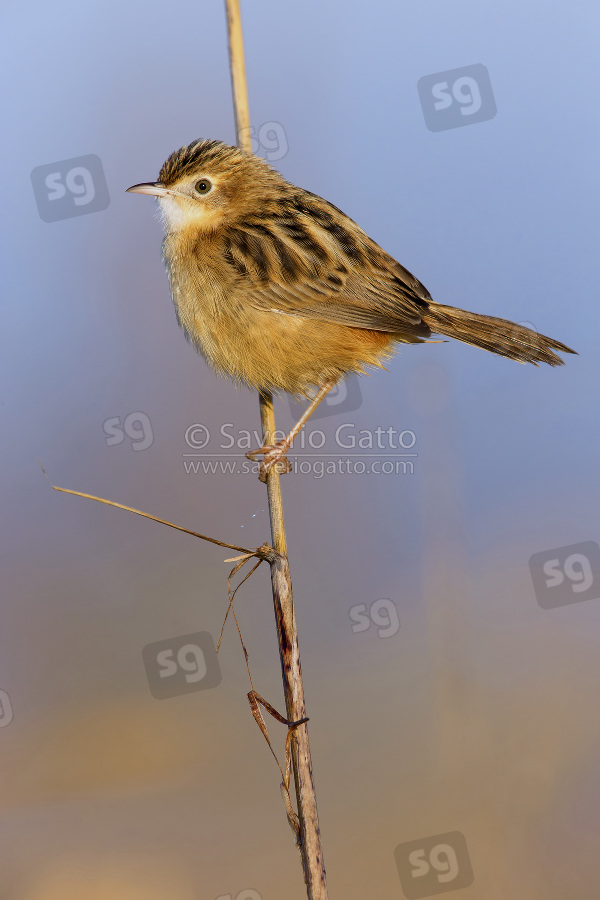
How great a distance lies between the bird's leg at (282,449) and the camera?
11.0 feet

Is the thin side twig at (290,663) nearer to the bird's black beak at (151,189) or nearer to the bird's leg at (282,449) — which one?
the bird's leg at (282,449)

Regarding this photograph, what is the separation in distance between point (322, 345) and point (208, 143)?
1209 millimetres

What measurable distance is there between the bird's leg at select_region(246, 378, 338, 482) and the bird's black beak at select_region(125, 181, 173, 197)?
A: 123 centimetres

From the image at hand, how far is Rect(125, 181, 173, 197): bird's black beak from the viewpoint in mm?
3555

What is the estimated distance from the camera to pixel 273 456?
11.0ft

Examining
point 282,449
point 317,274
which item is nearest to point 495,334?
point 317,274

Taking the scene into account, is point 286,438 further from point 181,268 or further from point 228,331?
point 181,268

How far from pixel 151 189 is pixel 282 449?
1.43 metres

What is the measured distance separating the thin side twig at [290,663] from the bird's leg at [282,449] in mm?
480

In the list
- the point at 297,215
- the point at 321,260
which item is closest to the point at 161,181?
the point at 297,215
